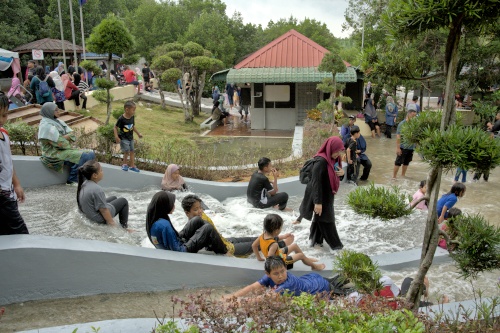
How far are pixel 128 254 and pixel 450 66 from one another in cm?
383

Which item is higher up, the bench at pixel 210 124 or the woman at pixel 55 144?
the woman at pixel 55 144

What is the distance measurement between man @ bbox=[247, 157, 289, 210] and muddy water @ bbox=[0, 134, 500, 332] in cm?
20

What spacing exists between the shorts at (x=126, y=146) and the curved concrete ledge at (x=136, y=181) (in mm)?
383

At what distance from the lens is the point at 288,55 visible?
20.5 meters

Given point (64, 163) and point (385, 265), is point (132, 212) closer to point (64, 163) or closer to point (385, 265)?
point (64, 163)

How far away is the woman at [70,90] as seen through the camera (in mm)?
16281

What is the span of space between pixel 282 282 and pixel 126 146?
5.71 metres

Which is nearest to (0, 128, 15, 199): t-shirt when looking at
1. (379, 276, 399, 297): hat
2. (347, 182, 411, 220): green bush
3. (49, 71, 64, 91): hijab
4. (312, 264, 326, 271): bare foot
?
(312, 264, 326, 271): bare foot

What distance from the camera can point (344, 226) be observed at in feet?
26.7

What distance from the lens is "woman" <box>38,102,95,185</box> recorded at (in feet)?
27.3

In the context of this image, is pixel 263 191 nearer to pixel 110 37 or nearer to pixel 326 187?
pixel 326 187

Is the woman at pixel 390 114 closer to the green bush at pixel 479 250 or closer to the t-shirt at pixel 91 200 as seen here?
the t-shirt at pixel 91 200

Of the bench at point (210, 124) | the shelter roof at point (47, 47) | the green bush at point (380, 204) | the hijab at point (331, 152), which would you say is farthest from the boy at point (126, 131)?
the shelter roof at point (47, 47)

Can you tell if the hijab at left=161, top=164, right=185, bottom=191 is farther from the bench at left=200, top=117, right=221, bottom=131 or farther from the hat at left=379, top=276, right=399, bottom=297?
the bench at left=200, top=117, right=221, bottom=131
